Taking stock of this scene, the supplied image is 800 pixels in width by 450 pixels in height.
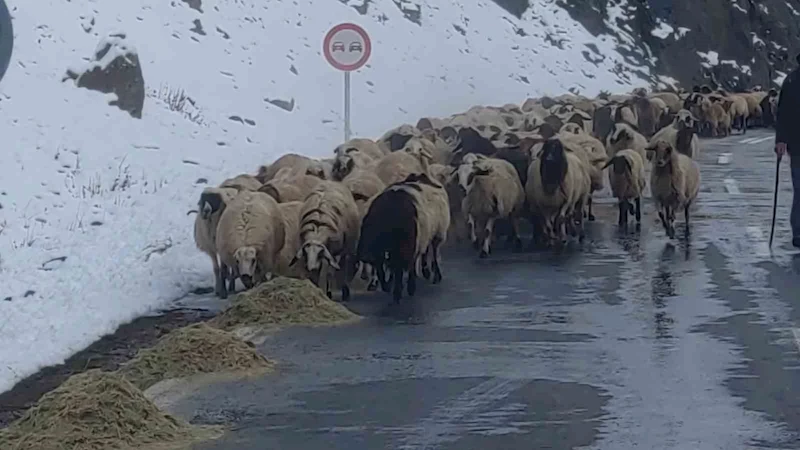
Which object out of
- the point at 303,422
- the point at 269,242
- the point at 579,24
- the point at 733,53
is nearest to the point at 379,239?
the point at 269,242

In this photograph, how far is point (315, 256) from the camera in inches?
580

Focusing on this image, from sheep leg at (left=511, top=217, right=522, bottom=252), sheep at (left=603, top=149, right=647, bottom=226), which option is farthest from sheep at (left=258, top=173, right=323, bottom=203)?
sheep at (left=603, top=149, right=647, bottom=226)

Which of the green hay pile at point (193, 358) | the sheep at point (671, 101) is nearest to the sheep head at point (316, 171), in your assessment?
A: the green hay pile at point (193, 358)

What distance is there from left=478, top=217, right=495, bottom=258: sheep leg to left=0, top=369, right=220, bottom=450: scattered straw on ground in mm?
9078

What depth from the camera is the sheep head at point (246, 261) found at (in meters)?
14.7

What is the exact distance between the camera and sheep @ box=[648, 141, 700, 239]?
1991cm

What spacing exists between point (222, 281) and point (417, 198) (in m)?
2.01

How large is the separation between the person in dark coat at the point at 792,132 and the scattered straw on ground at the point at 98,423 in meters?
10.1

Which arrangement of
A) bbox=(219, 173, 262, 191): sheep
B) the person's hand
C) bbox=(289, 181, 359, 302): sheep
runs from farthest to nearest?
the person's hand, bbox=(219, 173, 262, 191): sheep, bbox=(289, 181, 359, 302): sheep

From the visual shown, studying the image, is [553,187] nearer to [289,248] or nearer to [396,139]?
[289,248]

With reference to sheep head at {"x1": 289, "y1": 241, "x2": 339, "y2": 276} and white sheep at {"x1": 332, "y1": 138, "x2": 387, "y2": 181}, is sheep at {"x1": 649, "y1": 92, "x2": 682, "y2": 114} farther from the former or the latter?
sheep head at {"x1": 289, "y1": 241, "x2": 339, "y2": 276}

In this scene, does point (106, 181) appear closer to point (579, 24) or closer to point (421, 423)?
point (421, 423)

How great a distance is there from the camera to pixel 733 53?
7100 centimetres

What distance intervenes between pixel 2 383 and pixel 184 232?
7.23m
